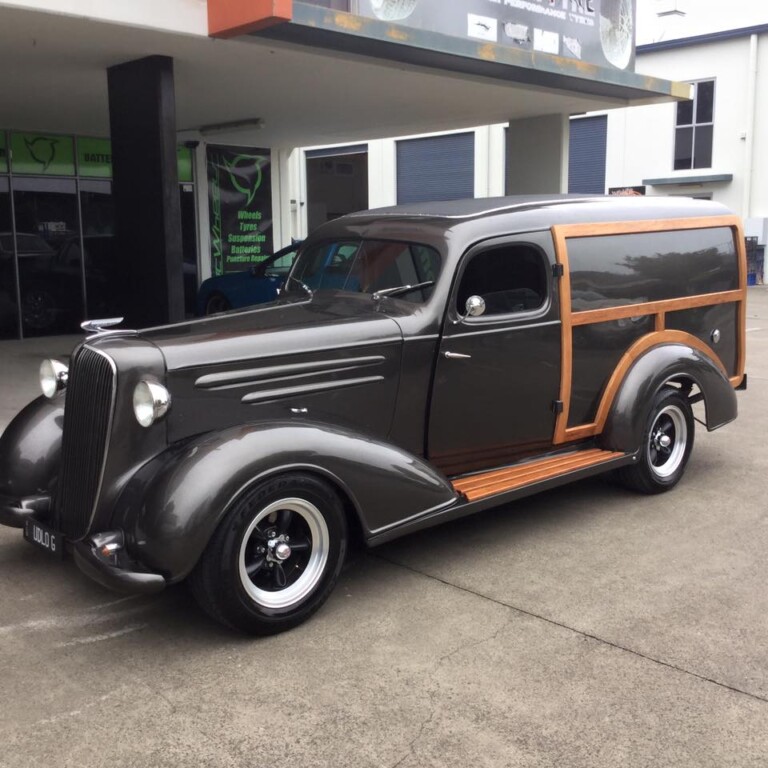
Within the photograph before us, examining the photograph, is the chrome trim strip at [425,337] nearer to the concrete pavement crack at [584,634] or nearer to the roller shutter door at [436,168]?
the concrete pavement crack at [584,634]

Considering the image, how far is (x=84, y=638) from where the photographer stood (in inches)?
149

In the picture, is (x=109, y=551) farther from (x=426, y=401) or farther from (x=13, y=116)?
(x=13, y=116)

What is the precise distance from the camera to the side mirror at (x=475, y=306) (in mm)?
4609

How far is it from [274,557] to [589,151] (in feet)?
82.4

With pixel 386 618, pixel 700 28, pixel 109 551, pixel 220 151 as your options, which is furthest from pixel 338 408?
pixel 700 28

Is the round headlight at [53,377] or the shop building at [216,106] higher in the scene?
the shop building at [216,106]

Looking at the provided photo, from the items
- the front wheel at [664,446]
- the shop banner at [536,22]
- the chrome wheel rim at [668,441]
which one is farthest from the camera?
the shop banner at [536,22]

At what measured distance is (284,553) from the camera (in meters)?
3.79

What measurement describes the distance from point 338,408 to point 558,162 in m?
9.98

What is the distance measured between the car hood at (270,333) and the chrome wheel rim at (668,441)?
7.25ft

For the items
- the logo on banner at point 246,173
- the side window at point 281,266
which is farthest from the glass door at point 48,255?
the side window at point 281,266

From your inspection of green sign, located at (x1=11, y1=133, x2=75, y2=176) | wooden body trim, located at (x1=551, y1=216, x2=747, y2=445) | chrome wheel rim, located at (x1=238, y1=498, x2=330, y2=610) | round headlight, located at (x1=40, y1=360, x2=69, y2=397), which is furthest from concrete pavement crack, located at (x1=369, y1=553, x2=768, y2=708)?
green sign, located at (x1=11, y1=133, x2=75, y2=176)

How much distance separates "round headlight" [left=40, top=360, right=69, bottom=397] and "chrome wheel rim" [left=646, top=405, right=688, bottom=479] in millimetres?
3610

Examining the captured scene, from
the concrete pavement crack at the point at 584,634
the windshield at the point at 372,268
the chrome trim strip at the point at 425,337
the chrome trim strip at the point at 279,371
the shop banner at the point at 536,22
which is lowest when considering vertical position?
the concrete pavement crack at the point at 584,634
